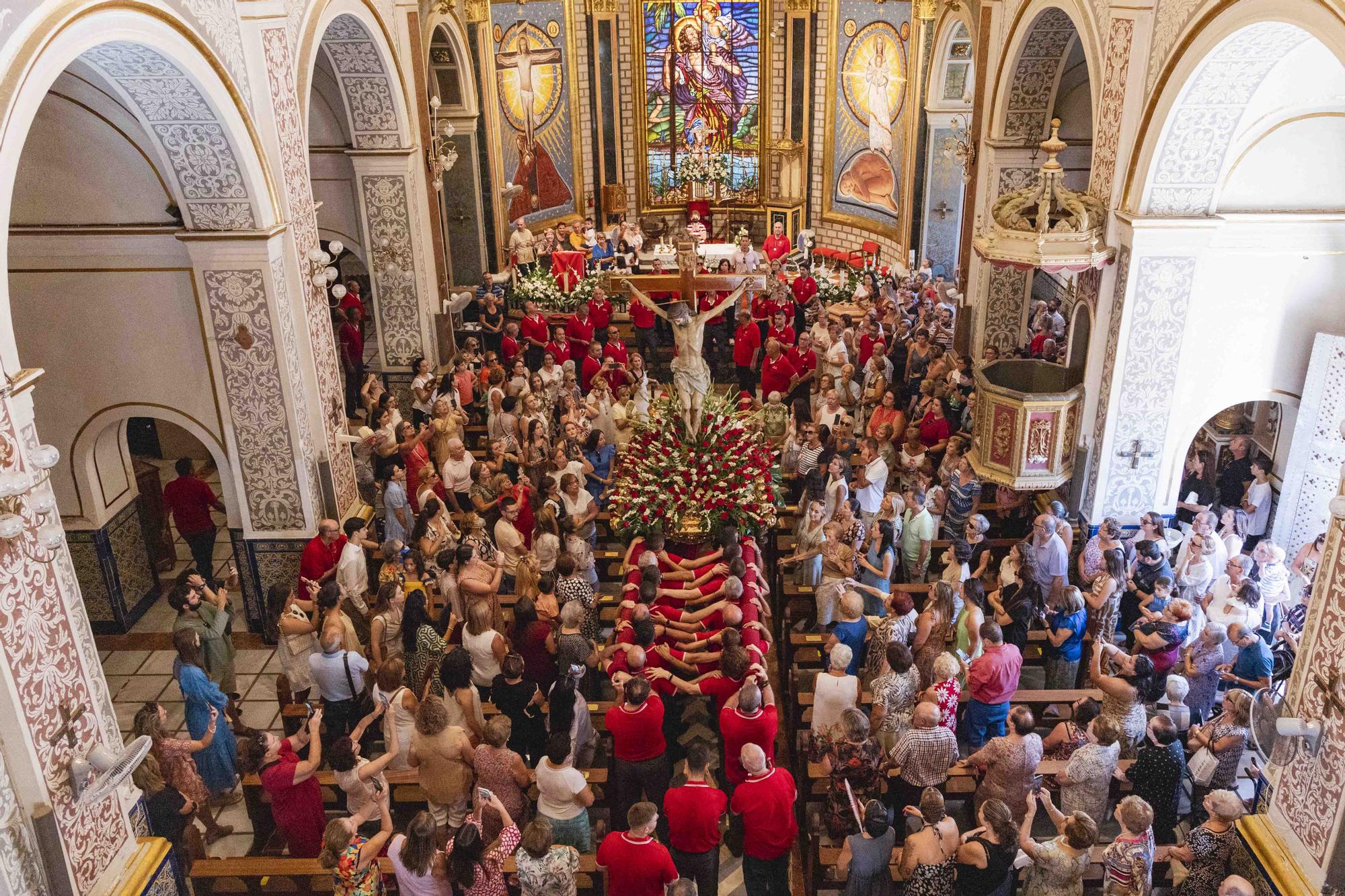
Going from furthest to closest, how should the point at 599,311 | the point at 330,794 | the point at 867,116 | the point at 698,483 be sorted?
the point at 867,116 → the point at 599,311 → the point at 698,483 → the point at 330,794

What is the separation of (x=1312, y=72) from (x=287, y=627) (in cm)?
864

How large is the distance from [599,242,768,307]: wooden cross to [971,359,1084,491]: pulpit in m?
5.80

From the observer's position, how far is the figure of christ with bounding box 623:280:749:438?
980 centimetres

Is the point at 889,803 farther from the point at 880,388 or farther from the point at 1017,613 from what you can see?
the point at 880,388

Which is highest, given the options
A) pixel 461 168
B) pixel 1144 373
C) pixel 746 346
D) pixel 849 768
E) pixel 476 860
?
pixel 461 168

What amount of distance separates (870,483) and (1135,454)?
2364 millimetres

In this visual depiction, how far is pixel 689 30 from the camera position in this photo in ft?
66.8

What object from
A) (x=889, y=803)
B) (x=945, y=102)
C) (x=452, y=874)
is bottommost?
(x=889, y=803)

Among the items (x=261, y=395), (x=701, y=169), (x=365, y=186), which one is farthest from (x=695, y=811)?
(x=701, y=169)

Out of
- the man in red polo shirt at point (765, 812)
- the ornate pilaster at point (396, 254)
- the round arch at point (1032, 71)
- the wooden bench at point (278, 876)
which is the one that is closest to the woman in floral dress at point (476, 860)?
the wooden bench at point (278, 876)

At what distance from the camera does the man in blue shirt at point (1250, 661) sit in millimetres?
7523

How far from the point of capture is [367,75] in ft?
40.6

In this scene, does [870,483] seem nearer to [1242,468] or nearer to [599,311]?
[1242,468]

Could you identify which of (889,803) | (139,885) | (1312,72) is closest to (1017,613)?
(889,803)
